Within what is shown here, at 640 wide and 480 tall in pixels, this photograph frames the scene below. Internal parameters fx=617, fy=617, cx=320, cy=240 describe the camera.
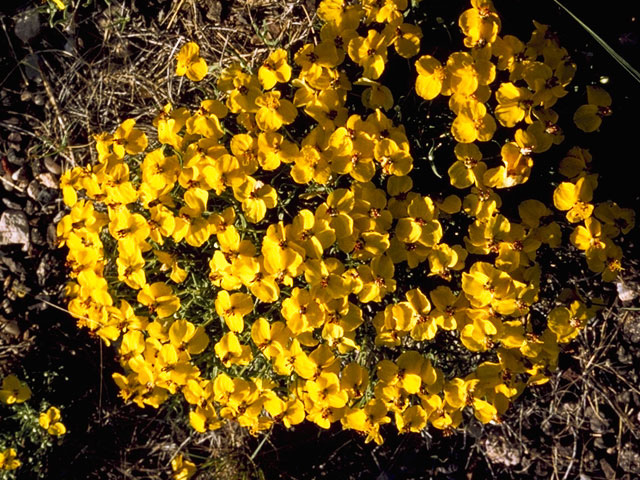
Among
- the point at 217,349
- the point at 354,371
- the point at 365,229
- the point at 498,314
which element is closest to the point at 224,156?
the point at 365,229

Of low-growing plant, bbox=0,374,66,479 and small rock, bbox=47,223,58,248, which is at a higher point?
small rock, bbox=47,223,58,248

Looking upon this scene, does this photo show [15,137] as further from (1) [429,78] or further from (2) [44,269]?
(1) [429,78]

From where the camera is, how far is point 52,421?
443 cm

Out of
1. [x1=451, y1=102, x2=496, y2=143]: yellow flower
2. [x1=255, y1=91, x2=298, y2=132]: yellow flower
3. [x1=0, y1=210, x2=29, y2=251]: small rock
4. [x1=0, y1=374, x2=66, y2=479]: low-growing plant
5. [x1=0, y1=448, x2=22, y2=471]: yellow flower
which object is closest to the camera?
[x1=451, y1=102, x2=496, y2=143]: yellow flower

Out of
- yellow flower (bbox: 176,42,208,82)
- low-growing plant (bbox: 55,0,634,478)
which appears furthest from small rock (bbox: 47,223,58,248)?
yellow flower (bbox: 176,42,208,82)

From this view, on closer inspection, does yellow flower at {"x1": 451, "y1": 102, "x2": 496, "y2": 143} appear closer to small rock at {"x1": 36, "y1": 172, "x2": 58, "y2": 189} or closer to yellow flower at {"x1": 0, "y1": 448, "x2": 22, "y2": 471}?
small rock at {"x1": 36, "y1": 172, "x2": 58, "y2": 189}

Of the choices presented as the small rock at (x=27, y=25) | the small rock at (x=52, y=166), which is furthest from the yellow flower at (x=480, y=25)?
the small rock at (x=27, y=25)

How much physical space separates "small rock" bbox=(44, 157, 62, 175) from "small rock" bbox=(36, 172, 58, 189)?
0.14 ft

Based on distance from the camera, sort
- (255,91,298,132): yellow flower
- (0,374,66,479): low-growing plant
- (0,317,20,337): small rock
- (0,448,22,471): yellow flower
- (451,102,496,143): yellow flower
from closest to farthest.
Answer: (451,102,496,143): yellow flower
(255,91,298,132): yellow flower
(0,448,22,471): yellow flower
(0,374,66,479): low-growing plant
(0,317,20,337): small rock

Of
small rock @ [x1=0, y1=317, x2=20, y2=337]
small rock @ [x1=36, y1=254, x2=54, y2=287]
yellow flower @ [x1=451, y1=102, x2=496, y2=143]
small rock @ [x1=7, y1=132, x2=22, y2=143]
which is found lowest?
small rock @ [x1=0, y1=317, x2=20, y2=337]

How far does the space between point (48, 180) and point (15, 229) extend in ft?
1.56

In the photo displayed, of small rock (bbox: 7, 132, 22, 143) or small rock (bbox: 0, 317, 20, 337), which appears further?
small rock (bbox: 7, 132, 22, 143)

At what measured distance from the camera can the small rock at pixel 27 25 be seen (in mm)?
4906

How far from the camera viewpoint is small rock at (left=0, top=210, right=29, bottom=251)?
4957 mm
